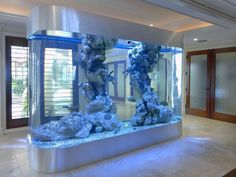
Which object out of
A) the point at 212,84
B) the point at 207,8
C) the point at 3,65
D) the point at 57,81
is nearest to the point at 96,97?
the point at 57,81

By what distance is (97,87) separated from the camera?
3.65 meters

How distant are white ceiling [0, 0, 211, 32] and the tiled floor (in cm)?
245

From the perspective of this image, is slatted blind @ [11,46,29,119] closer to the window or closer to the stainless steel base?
the window

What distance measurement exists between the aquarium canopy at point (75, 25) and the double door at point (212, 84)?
11.0 ft

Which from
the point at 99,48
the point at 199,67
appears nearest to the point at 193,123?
the point at 199,67

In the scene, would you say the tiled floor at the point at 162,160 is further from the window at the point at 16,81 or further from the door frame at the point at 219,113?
the door frame at the point at 219,113

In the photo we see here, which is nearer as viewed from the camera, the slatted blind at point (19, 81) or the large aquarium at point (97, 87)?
the large aquarium at point (97, 87)

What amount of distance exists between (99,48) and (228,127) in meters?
4.04

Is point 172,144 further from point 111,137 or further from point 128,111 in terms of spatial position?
point 111,137

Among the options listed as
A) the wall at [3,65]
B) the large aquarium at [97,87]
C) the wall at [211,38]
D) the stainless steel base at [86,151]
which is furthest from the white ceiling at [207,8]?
the wall at [3,65]

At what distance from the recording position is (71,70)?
3.21 m

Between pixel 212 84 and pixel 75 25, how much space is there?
492 cm

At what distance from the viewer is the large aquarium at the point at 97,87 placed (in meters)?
2.92

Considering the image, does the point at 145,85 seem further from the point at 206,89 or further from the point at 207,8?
the point at 206,89
